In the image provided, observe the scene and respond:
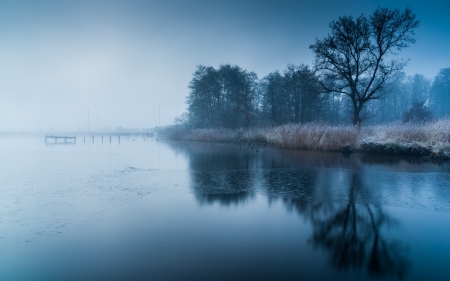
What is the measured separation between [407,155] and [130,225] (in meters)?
17.0

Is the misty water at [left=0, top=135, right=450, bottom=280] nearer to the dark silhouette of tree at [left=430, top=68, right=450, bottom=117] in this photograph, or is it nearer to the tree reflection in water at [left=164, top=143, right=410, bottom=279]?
the tree reflection in water at [left=164, top=143, right=410, bottom=279]

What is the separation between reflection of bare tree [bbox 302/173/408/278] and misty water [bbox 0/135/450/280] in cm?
1

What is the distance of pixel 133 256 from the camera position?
3328mm

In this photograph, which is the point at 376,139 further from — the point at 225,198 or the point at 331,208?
the point at 225,198

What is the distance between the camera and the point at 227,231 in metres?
4.10

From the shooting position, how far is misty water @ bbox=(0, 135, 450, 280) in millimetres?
2994

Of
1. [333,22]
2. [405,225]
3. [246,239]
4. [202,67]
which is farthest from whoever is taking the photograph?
[202,67]

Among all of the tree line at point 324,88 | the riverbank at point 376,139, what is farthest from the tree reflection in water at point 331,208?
the tree line at point 324,88

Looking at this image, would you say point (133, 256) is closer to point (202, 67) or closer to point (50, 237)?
point (50, 237)

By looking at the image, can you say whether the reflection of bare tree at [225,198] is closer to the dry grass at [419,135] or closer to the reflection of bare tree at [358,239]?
the reflection of bare tree at [358,239]

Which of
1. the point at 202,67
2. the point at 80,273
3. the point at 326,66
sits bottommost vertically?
the point at 80,273

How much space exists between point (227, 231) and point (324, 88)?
79.3 feet

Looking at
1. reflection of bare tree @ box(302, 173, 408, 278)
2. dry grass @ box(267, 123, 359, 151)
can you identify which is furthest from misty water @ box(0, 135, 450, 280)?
dry grass @ box(267, 123, 359, 151)

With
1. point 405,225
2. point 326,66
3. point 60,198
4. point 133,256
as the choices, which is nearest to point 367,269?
point 405,225
